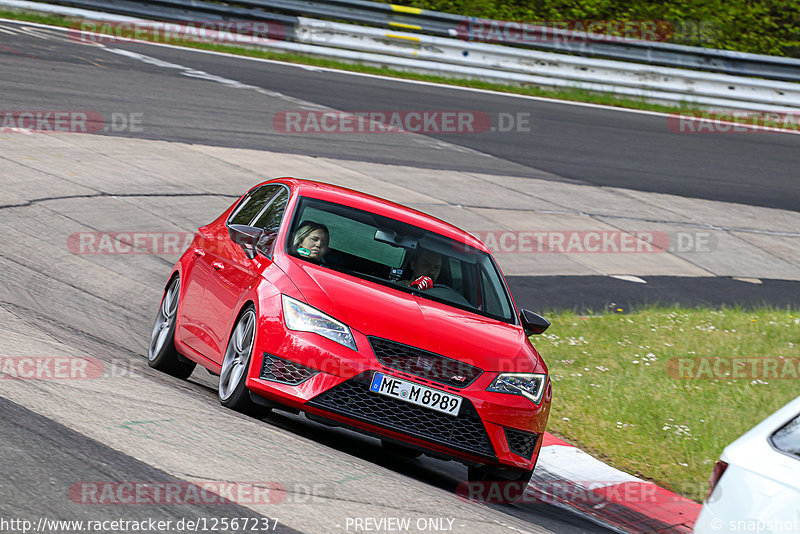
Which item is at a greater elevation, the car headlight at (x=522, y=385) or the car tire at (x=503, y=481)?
the car headlight at (x=522, y=385)

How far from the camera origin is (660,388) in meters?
9.29

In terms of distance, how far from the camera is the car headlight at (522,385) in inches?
255

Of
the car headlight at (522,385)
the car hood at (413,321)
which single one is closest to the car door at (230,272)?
the car hood at (413,321)

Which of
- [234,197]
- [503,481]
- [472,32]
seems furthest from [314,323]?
[472,32]

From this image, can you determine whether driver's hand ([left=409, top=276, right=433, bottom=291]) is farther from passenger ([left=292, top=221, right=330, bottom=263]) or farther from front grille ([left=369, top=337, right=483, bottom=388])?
front grille ([left=369, top=337, right=483, bottom=388])

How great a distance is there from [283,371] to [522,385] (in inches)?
57.0

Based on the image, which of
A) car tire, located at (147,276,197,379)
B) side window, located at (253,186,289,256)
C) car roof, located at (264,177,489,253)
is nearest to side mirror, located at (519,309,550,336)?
car roof, located at (264,177,489,253)

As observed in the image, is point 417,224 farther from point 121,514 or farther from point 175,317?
point 121,514

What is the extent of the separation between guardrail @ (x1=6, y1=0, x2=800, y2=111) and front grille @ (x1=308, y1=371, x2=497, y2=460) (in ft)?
62.3

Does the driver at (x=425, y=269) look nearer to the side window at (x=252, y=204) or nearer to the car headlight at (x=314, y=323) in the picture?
the car headlight at (x=314, y=323)

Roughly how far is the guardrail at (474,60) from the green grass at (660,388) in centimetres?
1306

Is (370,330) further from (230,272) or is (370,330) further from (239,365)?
(230,272)

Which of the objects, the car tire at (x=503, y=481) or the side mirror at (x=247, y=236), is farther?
the side mirror at (x=247, y=236)

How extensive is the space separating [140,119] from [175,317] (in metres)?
10.0
